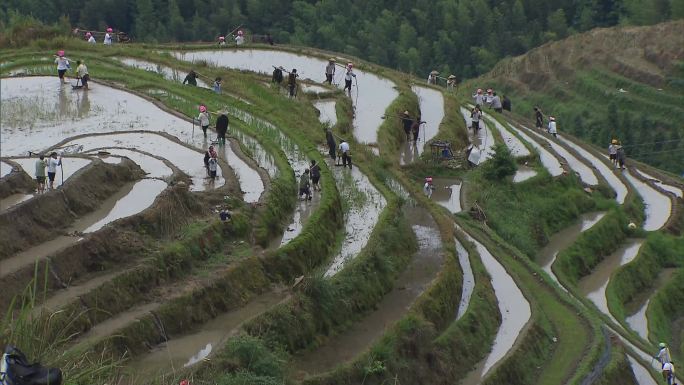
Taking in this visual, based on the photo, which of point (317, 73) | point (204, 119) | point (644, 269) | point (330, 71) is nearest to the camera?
point (204, 119)

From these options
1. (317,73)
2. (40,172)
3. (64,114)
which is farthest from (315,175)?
(317,73)

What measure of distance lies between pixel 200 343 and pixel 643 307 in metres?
14.1

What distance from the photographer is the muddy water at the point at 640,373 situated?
836 inches

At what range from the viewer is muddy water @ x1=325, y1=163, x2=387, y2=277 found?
68.4 ft

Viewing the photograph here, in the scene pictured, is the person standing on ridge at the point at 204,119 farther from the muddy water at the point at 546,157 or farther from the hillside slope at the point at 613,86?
the hillside slope at the point at 613,86

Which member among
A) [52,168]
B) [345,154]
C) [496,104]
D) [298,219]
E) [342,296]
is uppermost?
[52,168]

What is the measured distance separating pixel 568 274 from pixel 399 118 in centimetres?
717

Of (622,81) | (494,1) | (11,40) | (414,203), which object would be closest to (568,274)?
(414,203)

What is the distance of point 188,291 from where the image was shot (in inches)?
675

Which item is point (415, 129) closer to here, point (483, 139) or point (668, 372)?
point (483, 139)

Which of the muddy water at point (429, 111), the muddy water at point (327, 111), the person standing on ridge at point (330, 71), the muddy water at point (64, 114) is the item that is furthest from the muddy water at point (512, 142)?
the muddy water at point (64, 114)

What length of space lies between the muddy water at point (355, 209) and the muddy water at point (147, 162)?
3619 millimetres

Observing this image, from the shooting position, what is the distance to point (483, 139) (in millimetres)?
34531

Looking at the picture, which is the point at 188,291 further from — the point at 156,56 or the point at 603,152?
the point at 603,152
